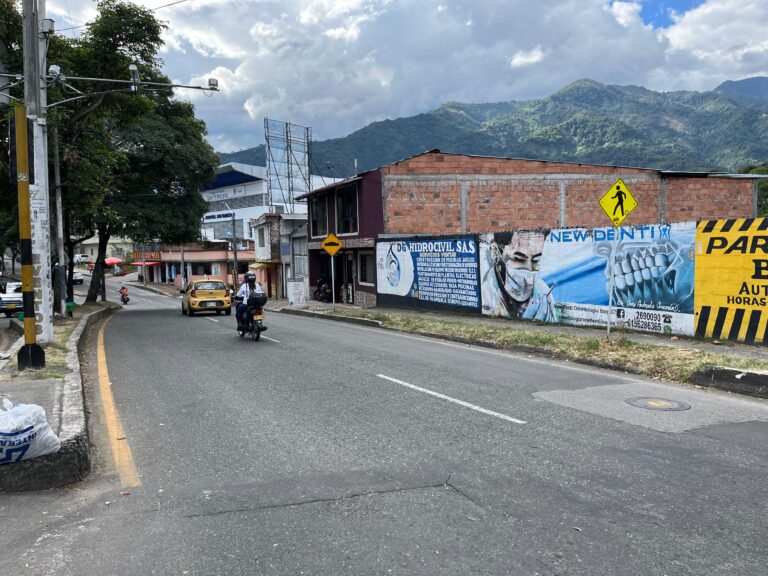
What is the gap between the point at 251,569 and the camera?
142 inches

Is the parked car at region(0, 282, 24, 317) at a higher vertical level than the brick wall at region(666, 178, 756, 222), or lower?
lower

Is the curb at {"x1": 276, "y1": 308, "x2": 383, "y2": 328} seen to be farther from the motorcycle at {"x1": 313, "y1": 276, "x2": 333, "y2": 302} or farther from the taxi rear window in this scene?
the motorcycle at {"x1": 313, "y1": 276, "x2": 333, "y2": 302}

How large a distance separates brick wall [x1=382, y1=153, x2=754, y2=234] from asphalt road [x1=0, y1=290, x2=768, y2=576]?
19.2 metres

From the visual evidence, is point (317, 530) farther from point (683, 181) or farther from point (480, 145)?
point (480, 145)

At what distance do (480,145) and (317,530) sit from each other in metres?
140

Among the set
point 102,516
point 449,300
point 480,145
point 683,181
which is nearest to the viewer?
point 102,516

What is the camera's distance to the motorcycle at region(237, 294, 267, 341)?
49.1 ft

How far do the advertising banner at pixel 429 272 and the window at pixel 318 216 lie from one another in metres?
8.68

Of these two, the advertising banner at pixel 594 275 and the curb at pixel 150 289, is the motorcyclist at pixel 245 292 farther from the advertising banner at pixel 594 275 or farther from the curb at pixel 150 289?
the curb at pixel 150 289

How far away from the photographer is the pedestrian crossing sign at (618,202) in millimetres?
11836

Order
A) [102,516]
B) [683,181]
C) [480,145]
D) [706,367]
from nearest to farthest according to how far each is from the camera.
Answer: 1. [102,516]
2. [706,367]
3. [683,181]
4. [480,145]

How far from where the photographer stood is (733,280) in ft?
37.4

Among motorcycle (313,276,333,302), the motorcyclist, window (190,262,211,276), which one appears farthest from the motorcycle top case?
window (190,262,211,276)

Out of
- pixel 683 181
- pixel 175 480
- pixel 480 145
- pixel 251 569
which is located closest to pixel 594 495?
pixel 251 569
